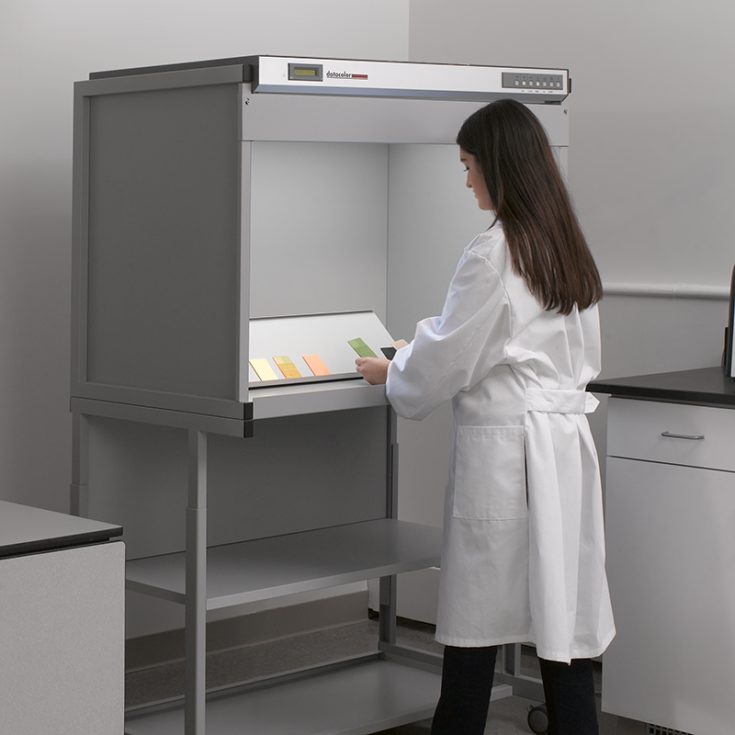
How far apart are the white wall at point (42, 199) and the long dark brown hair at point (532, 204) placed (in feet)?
3.98

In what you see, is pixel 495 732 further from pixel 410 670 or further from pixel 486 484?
pixel 486 484

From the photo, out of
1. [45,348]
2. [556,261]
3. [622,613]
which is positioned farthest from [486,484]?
[45,348]

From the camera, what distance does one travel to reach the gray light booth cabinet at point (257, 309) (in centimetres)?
260

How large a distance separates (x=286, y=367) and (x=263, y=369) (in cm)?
9

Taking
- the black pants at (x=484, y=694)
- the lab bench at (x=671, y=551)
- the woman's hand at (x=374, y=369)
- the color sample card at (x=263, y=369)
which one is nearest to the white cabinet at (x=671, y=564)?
the lab bench at (x=671, y=551)

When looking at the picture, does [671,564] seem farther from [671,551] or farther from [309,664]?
[309,664]

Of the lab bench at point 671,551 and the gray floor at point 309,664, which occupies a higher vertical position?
the lab bench at point 671,551

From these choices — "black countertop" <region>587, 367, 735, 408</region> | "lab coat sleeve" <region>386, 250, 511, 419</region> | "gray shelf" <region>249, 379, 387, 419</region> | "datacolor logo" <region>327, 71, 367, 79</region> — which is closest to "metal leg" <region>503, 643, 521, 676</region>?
"black countertop" <region>587, 367, 735, 408</region>

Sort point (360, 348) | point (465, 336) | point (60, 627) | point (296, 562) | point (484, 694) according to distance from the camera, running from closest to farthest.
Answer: point (60, 627)
point (465, 336)
point (484, 694)
point (296, 562)
point (360, 348)

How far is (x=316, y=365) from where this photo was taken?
298 centimetres

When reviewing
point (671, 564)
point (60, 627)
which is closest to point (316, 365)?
point (671, 564)

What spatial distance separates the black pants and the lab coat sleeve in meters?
0.53

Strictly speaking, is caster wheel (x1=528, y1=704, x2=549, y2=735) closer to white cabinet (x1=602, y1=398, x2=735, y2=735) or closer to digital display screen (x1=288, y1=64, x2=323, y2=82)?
white cabinet (x1=602, y1=398, x2=735, y2=735)

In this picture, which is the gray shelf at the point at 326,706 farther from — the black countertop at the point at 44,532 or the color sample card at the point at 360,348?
the black countertop at the point at 44,532
